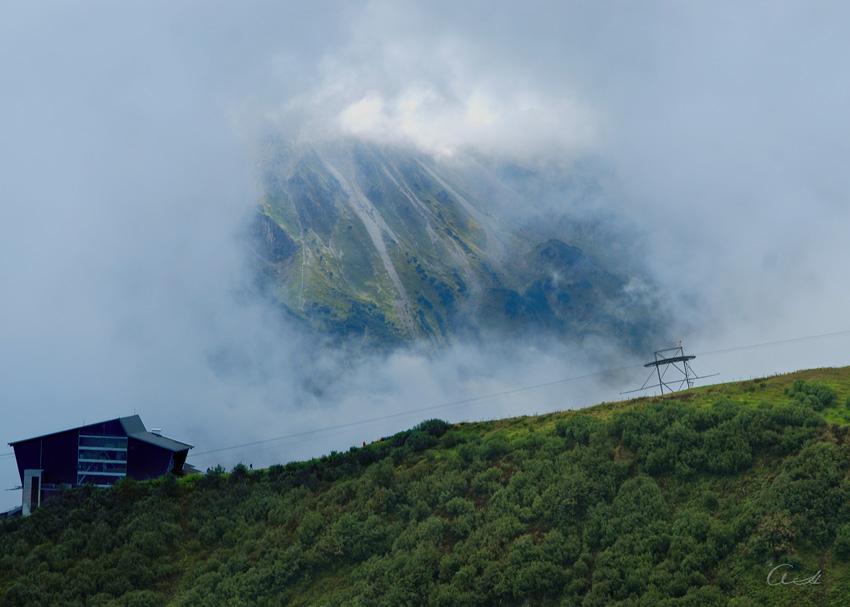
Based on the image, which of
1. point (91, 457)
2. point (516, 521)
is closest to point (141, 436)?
point (91, 457)

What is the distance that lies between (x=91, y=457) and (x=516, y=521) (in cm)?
6676

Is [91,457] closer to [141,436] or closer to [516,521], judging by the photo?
[141,436]

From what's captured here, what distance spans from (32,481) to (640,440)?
76782 millimetres

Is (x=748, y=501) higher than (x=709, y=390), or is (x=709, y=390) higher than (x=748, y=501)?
(x=709, y=390)

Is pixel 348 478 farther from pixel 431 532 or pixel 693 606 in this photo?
pixel 693 606

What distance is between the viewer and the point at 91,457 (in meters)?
85.9

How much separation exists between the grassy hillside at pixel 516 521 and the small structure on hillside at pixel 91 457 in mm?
25115

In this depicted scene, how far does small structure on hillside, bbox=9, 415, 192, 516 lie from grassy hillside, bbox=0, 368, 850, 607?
989 inches

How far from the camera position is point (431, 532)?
41.7m

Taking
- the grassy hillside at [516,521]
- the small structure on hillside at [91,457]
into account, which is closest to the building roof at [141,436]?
the small structure on hillside at [91,457]

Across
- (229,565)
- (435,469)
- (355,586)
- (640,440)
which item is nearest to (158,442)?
(229,565)

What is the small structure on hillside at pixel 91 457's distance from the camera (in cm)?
8494
